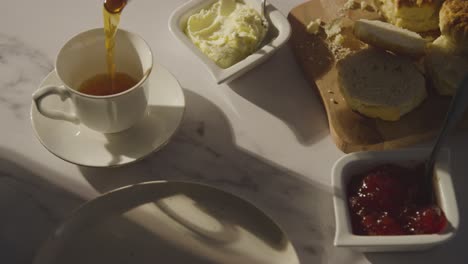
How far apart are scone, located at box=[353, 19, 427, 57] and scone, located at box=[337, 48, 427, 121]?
21 mm

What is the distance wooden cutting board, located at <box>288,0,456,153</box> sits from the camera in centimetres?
126

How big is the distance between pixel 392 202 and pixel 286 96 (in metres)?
0.41

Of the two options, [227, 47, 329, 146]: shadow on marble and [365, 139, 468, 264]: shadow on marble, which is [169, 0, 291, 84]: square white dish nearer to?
[227, 47, 329, 146]: shadow on marble

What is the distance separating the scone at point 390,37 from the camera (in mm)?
1337

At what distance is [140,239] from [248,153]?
322 millimetres

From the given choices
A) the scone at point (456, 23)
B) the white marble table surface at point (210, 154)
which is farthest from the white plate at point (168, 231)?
the scone at point (456, 23)

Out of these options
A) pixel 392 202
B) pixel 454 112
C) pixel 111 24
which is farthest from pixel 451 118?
pixel 111 24

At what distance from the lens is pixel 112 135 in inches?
49.5

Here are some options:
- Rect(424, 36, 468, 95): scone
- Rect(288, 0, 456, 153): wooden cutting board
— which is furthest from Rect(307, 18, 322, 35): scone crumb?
Rect(424, 36, 468, 95): scone

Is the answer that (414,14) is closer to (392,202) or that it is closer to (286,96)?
(286,96)

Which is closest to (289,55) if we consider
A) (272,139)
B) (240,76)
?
(240,76)

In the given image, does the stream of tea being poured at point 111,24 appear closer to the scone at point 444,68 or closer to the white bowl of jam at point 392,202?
the white bowl of jam at point 392,202

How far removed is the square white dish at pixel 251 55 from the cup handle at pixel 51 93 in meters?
0.31

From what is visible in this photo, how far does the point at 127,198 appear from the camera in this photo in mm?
1135
